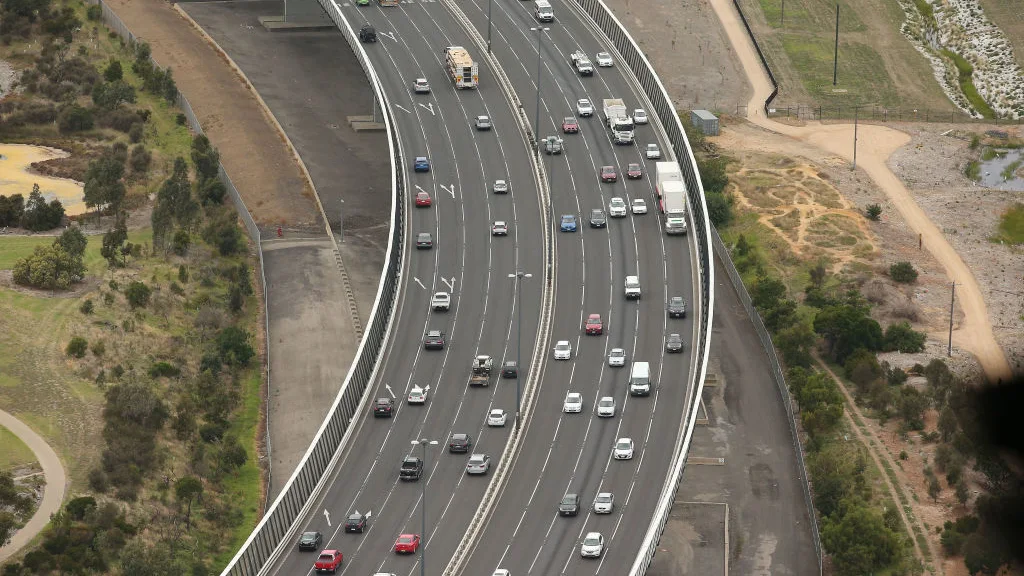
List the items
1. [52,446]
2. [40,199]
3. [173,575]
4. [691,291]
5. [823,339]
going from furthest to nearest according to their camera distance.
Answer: [40,199], [823,339], [691,291], [52,446], [173,575]

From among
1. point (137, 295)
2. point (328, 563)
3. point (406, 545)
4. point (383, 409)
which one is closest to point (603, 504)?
point (406, 545)

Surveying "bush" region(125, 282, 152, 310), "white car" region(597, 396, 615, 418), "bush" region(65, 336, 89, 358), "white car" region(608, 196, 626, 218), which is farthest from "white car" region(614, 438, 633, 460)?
"bush" region(125, 282, 152, 310)

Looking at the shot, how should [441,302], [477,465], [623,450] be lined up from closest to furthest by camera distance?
1. [477,465]
2. [623,450]
3. [441,302]

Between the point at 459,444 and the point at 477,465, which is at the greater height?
the point at 459,444

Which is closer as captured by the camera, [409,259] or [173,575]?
[173,575]

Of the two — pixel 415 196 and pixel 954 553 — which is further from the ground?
pixel 415 196

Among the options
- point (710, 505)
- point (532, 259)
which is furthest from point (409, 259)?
point (710, 505)

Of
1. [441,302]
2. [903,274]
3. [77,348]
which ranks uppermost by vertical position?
[441,302]

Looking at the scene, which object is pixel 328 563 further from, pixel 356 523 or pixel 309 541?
pixel 356 523

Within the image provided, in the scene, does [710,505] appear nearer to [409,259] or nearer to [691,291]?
[691,291]
